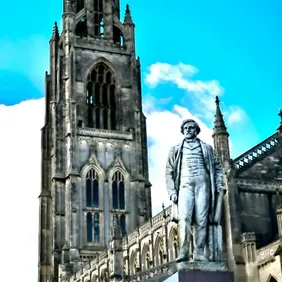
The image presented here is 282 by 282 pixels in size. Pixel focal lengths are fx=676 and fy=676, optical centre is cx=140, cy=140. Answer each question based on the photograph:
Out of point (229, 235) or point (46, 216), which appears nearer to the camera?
point (229, 235)

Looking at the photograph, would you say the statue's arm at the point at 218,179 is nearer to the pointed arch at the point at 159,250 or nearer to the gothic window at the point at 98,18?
the pointed arch at the point at 159,250

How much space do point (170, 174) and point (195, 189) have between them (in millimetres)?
549

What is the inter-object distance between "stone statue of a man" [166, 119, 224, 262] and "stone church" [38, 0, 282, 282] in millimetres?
36678

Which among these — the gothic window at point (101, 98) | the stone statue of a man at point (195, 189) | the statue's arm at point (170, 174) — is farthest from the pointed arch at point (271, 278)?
the gothic window at point (101, 98)

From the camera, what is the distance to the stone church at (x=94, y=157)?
187ft

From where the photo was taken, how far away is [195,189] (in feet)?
36.9

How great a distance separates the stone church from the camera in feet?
187

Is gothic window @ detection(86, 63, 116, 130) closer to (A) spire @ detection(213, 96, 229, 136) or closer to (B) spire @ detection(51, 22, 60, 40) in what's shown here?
(B) spire @ detection(51, 22, 60, 40)

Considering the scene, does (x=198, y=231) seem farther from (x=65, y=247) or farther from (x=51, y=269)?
(x=51, y=269)

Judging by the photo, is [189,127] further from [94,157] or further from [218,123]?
[94,157]

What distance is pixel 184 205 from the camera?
36.3ft

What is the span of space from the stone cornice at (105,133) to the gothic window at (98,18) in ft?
38.0

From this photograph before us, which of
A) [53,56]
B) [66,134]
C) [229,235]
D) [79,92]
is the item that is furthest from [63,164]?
[229,235]

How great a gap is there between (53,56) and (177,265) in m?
63.4
